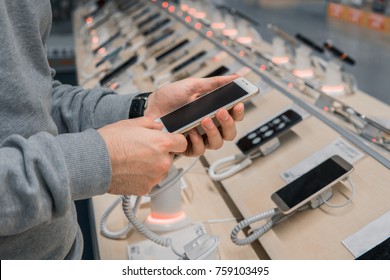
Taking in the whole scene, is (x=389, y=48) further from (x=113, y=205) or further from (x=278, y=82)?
(x=113, y=205)

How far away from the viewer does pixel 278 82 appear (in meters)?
1.76

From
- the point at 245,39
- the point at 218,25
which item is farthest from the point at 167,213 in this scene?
the point at 218,25

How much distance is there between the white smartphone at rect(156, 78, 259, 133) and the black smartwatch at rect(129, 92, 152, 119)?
0.29 ft

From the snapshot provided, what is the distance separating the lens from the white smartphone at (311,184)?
106 centimetres

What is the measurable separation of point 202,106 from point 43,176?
1.36 feet

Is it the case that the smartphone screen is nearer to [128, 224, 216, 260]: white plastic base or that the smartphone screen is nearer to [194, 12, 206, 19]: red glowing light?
[128, 224, 216, 260]: white plastic base

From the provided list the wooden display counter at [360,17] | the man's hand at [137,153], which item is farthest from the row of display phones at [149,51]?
the wooden display counter at [360,17]

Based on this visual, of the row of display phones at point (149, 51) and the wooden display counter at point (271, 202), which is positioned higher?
the wooden display counter at point (271, 202)

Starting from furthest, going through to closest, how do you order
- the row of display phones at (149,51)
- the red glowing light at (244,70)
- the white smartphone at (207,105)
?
the row of display phones at (149,51)
the red glowing light at (244,70)
the white smartphone at (207,105)

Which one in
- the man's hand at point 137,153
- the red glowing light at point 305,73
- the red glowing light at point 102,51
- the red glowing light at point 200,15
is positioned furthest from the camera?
the red glowing light at point 200,15

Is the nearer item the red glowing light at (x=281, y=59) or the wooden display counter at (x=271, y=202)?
the wooden display counter at (x=271, y=202)

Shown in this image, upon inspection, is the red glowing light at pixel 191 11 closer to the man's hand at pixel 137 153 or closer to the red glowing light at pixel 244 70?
the red glowing light at pixel 244 70

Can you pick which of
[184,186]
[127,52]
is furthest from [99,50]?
[184,186]

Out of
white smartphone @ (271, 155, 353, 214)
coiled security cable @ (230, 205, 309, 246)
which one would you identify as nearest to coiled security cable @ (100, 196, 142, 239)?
coiled security cable @ (230, 205, 309, 246)
